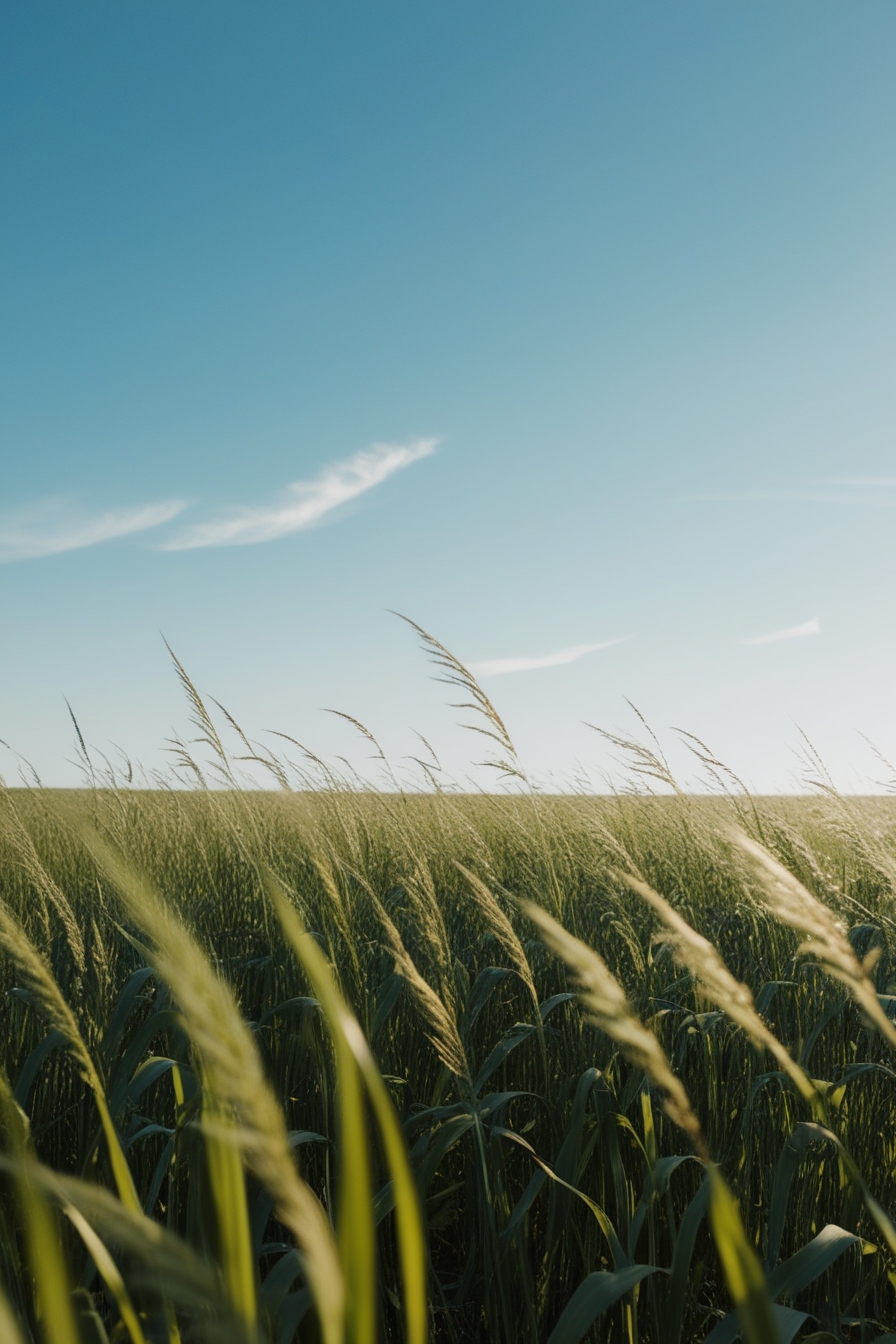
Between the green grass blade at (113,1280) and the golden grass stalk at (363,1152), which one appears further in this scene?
the green grass blade at (113,1280)

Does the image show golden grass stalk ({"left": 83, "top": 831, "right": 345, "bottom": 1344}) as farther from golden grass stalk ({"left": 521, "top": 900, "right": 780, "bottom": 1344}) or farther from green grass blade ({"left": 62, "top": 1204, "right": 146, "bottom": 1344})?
green grass blade ({"left": 62, "top": 1204, "right": 146, "bottom": 1344})

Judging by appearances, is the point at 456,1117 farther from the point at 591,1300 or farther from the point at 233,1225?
the point at 233,1225

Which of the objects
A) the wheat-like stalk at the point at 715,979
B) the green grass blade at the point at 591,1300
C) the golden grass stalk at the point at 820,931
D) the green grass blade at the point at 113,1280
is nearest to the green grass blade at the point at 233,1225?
the green grass blade at the point at 113,1280

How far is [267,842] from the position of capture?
3.76 metres

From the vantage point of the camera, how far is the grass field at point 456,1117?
454mm

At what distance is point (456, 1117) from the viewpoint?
1.56 meters

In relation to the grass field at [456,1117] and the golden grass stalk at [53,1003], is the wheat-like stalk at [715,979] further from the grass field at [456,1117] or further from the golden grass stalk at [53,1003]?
the golden grass stalk at [53,1003]

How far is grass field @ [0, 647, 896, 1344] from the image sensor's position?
17.9 inches

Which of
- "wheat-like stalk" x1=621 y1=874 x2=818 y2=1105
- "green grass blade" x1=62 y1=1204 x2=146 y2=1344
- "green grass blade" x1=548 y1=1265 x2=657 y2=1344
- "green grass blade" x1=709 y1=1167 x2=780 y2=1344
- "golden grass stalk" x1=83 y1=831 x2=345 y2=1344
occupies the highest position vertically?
"golden grass stalk" x1=83 y1=831 x2=345 y2=1344

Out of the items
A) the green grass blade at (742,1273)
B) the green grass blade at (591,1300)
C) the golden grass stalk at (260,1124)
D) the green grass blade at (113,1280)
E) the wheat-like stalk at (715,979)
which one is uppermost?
the golden grass stalk at (260,1124)

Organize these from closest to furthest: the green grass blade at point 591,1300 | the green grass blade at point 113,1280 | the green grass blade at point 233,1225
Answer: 1. the green grass blade at point 233,1225
2. the green grass blade at point 113,1280
3. the green grass blade at point 591,1300

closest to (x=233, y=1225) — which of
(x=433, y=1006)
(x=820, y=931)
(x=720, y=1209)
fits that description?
(x=720, y=1209)

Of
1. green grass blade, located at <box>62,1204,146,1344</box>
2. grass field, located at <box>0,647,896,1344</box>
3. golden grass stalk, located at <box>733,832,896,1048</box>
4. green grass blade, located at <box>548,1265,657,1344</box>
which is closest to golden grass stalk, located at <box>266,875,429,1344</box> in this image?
grass field, located at <box>0,647,896,1344</box>

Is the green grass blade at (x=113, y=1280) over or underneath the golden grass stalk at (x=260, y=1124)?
underneath
